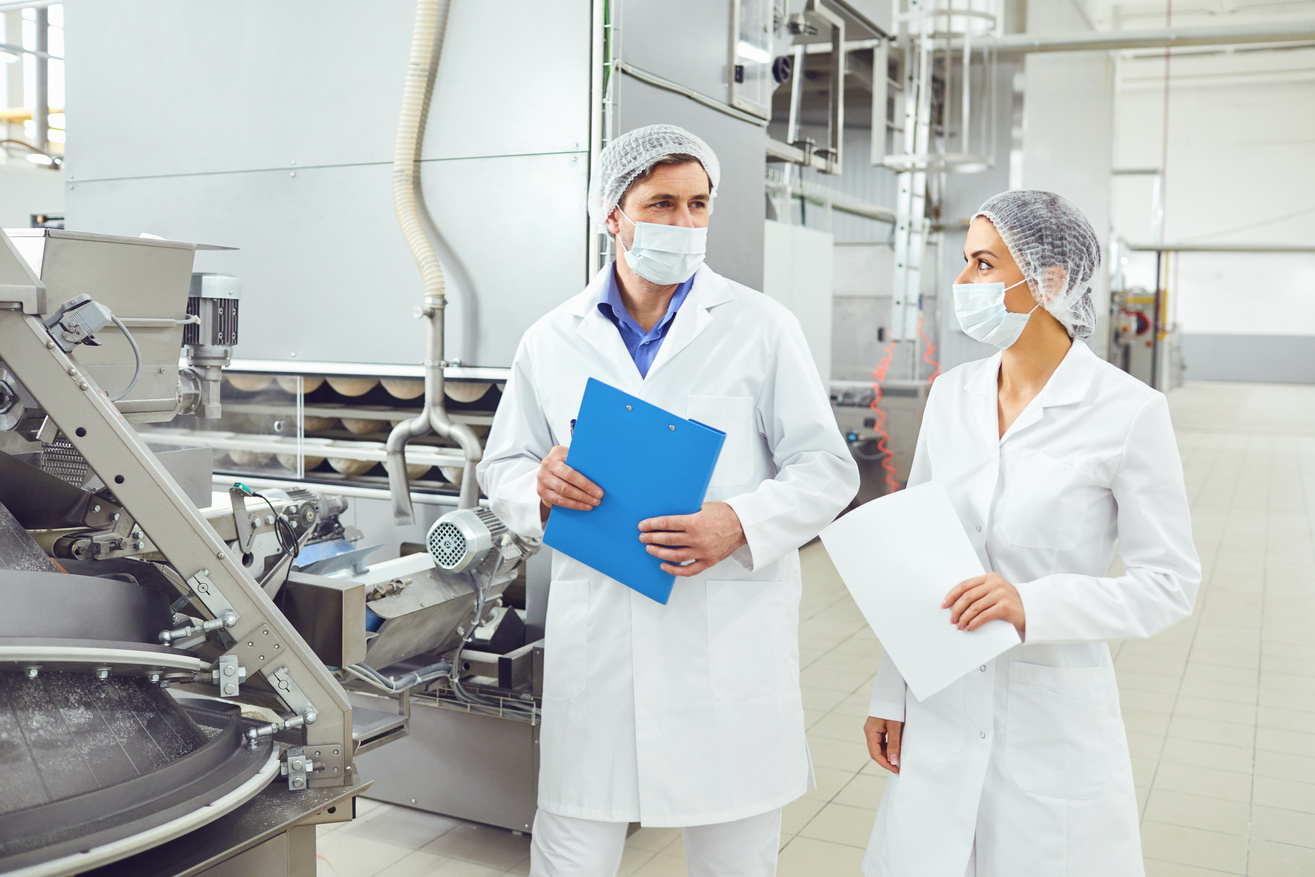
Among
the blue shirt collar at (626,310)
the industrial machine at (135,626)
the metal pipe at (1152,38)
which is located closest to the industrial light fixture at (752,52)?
the blue shirt collar at (626,310)

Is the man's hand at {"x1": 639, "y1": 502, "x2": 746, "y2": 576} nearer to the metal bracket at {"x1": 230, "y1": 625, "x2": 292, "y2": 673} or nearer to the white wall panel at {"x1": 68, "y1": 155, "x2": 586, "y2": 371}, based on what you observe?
the metal bracket at {"x1": 230, "y1": 625, "x2": 292, "y2": 673}

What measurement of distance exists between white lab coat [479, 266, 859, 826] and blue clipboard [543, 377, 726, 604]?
75 millimetres

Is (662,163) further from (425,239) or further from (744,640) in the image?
(425,239)

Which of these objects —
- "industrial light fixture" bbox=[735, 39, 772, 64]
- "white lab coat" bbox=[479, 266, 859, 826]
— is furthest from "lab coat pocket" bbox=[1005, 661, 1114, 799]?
"industrial light fixture" bbox=[735, 39, 772, 64]

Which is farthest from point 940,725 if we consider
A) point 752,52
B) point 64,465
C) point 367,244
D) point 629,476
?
point 752,52

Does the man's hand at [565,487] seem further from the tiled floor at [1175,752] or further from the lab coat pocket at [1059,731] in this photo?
the tiled floor at [1175,752]

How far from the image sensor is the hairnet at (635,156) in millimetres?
1652

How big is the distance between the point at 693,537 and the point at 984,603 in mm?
414

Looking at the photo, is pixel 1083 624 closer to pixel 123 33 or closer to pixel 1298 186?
pixel 123 33

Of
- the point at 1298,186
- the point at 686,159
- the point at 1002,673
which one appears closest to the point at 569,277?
the point at 686,159

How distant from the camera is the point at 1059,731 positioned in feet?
4.25

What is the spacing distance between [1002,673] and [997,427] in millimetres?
319

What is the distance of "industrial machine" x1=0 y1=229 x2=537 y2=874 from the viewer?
1.17 metres

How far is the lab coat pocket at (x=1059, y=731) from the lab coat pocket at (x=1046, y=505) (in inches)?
6.4
